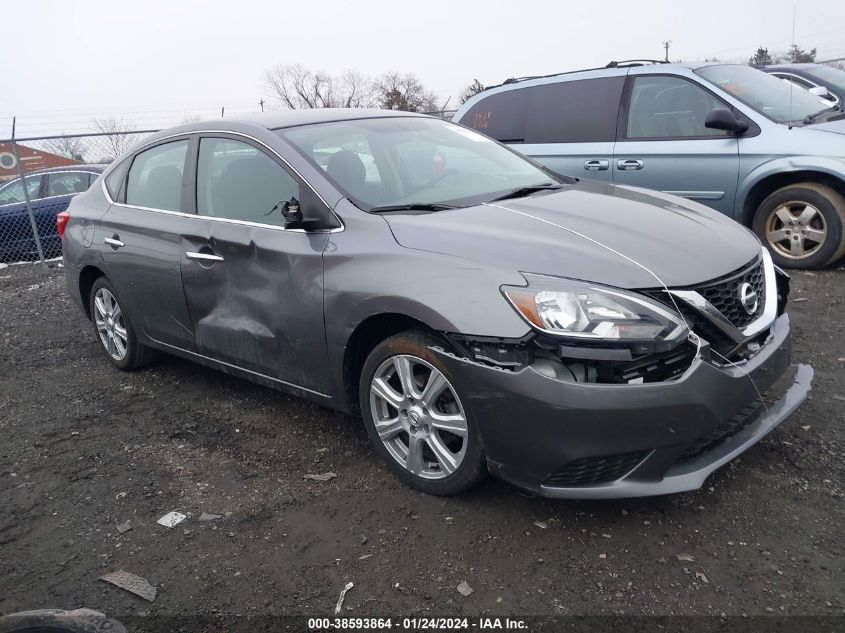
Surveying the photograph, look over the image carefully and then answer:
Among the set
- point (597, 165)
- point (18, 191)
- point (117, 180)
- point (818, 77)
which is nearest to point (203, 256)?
point (117, 180)

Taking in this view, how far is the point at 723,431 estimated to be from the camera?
290 centimetres

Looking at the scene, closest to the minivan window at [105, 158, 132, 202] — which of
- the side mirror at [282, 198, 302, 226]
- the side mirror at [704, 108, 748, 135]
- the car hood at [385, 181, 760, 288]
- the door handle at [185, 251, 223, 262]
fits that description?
the door handle at [185, 251, 223, 262]

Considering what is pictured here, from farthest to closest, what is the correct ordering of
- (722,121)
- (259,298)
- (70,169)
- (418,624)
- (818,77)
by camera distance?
(70,169) → (818,77) → (722,121) → (259,298) → (418,624)

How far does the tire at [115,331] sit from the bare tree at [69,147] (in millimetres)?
6837

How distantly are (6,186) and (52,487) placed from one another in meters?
9.52

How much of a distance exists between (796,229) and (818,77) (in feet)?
12.9

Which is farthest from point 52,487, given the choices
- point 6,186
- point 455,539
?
point 6,186

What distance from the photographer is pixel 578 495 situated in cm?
283

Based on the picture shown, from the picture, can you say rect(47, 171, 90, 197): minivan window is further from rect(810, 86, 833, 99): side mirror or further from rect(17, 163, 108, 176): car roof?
rect(810, 86, 833, 99): side mirror

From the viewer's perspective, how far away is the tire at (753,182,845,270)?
6.13 metres

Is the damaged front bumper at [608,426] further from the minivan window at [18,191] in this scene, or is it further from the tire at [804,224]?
the minivan window at [18,191]

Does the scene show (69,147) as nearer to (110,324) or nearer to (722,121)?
(110,324)

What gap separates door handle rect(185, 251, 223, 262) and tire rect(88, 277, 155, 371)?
1112 millimetres

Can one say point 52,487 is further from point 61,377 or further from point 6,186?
point 6,186
